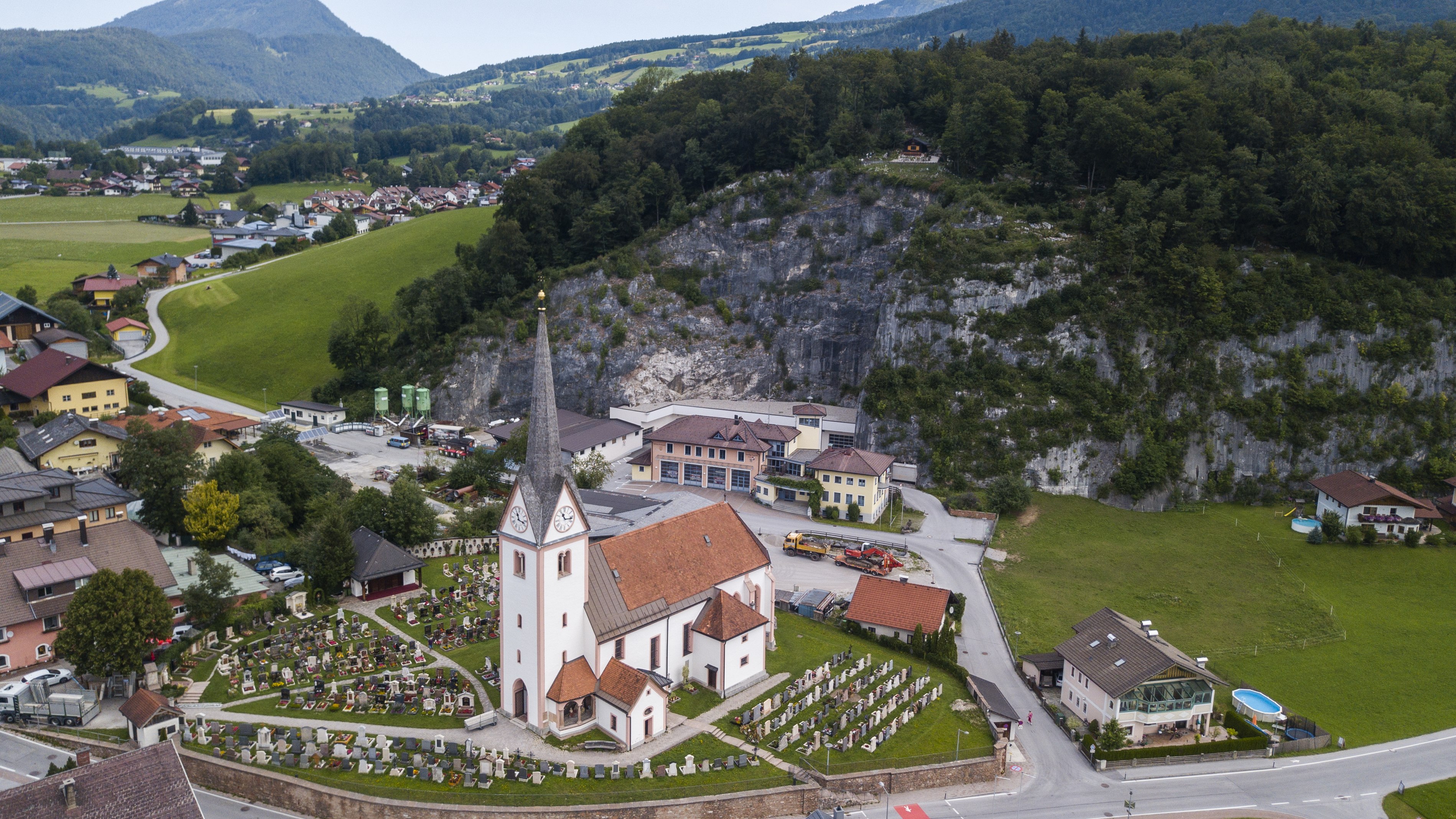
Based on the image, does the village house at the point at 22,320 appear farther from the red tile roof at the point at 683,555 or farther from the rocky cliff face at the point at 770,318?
the red tile roof at the point at 683,555

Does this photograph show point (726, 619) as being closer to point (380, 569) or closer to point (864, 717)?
point (864, 717)

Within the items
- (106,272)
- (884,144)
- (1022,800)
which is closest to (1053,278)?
(884,144)

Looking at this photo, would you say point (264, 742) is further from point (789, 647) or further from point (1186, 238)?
point (1186, 238)

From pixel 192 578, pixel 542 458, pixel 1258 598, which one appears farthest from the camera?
pixel 1258 598

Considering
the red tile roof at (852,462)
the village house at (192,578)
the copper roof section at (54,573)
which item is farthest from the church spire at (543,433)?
the red tile roof at (852,462)

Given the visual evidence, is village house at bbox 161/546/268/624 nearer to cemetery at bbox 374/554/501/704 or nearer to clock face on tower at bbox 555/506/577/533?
cemetery at bbox 374/554/501/704

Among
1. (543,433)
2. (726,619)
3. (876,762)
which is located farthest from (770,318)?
(876,762)

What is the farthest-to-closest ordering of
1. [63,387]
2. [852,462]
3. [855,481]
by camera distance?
[63,387]
[852,462]
[855,481]
